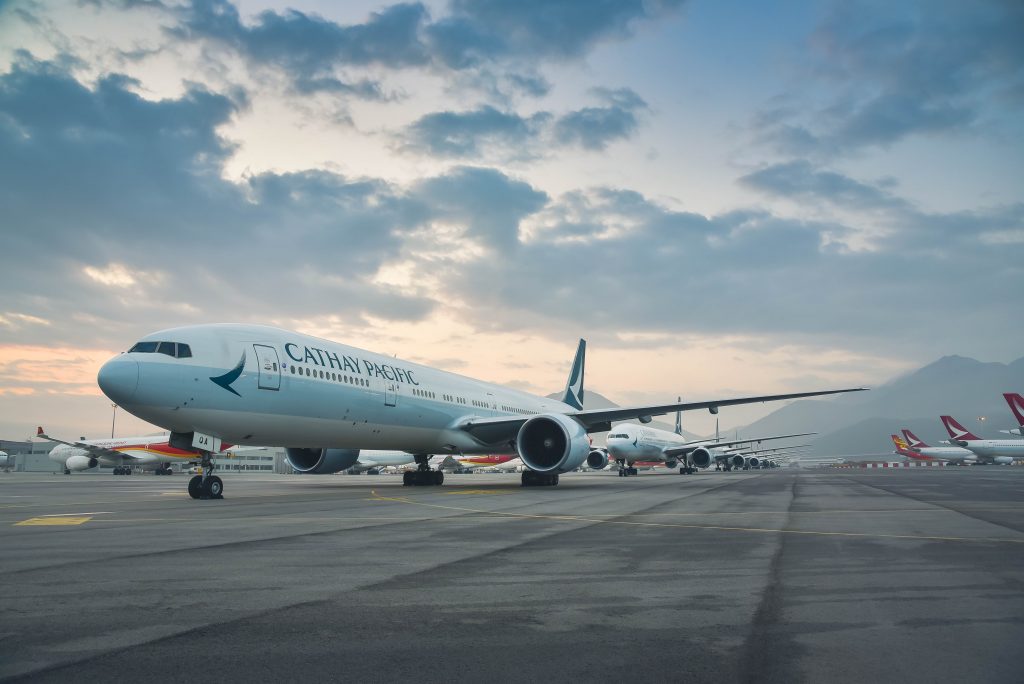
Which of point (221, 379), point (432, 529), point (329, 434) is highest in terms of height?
point (221, 379)

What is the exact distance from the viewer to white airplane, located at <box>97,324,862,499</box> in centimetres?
1487

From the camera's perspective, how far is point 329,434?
1881 centimetres

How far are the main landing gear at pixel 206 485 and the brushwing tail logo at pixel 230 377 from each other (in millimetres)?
1854

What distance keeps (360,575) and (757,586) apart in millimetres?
3377

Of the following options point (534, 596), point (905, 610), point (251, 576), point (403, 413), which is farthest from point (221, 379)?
point (905, 610)

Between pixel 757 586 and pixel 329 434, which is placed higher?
pixel 329 434

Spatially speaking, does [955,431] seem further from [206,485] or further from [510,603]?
[510,603]

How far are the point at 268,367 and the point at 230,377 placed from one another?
44.6 inches

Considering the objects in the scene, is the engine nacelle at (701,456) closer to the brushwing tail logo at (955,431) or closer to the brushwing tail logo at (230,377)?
the brushwing tail logo at (230,377)

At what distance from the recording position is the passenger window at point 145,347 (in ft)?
49.3

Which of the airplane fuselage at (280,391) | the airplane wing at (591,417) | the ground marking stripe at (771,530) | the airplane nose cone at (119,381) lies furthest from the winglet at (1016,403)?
the airplane nose cone at (119,381)

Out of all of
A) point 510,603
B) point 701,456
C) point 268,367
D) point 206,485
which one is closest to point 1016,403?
point 701,456

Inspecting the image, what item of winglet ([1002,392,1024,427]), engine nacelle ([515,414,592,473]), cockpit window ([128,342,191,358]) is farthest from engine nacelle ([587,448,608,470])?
winglet ([1002,392,1024,427])

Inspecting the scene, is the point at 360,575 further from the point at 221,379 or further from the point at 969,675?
the point at 221,379
